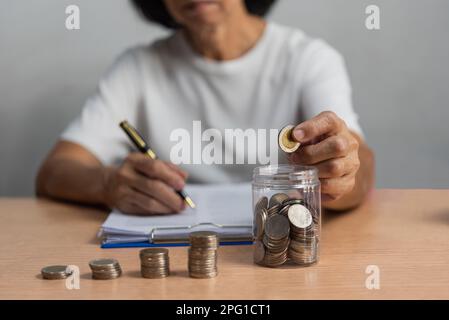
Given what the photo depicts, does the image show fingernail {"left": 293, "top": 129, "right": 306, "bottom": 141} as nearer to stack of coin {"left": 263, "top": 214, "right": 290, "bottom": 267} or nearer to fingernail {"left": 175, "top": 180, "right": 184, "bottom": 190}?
stack of coin {"left": 263, "top": 214, "right": 290, "bottom": 267}

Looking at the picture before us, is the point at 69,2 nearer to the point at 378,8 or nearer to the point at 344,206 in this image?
the point at 378,8

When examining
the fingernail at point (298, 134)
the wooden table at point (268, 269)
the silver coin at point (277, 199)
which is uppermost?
the fingernail at point (298, 134)

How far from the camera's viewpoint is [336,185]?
1.04 m

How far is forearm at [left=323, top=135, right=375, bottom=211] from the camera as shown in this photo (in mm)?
1212

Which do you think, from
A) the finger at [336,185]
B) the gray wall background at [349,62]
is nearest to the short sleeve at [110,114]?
the gray wall background at [349,62]

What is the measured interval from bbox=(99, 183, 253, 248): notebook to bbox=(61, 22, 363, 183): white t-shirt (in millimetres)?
608

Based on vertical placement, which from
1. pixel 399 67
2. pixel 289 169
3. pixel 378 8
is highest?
pixel 378 8

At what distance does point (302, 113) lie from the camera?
6.20 ft

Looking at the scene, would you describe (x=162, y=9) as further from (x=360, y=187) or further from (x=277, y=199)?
(x=277, y=199)

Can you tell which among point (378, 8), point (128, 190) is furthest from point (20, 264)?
point (378, 8)

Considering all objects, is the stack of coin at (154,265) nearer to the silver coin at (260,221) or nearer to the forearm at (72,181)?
the silver coin at (260,221)

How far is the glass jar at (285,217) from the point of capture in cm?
86

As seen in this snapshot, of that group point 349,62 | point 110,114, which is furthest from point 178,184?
point 349,62

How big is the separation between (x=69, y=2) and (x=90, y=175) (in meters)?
1.01
